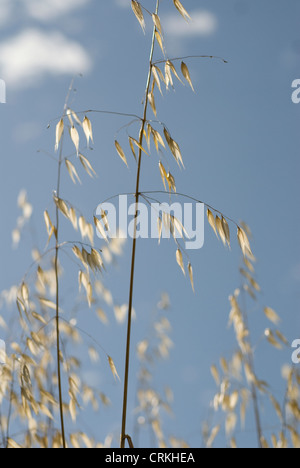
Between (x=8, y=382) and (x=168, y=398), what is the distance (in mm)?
1236

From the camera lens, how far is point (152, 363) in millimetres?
2902

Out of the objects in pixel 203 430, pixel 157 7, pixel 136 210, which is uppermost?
pixel 157 7
